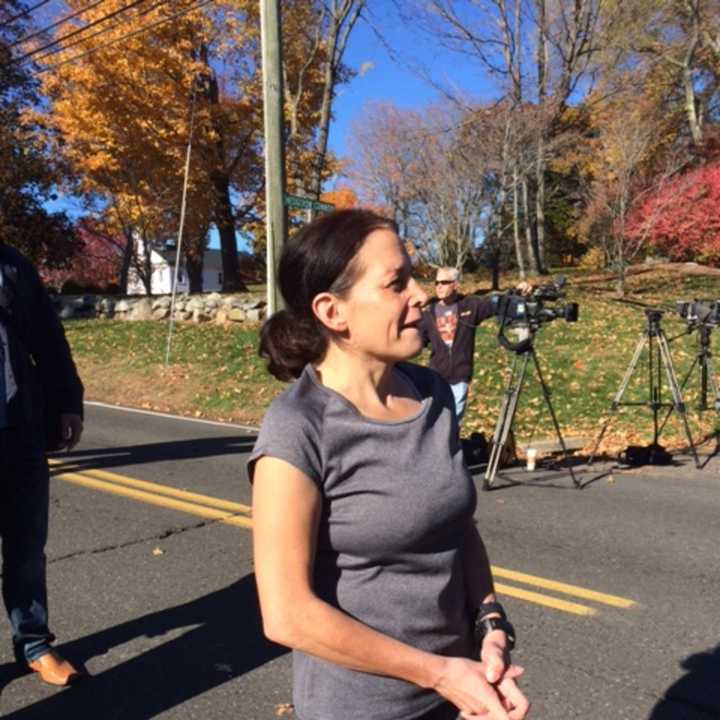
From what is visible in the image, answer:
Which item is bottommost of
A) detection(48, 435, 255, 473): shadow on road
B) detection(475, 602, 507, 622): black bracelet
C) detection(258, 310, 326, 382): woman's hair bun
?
detection(48, 435, 255, 473): shadow on road

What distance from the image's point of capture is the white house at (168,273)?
1929 inches

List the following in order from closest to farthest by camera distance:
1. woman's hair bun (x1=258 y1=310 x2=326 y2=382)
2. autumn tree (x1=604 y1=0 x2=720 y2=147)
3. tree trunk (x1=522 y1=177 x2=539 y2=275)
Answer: woman's hair bun (x1=258 y1=310 x2=326 y2=382) → tree trunk (x1=522 y1=177 x2=539 y2=275) → autumn tree (x1=604 y1=0 x2=720 y2=147)

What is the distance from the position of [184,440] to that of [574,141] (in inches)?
589

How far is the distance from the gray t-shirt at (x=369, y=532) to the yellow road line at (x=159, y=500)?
13.4ft

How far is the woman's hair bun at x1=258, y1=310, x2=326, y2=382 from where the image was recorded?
5.55ft

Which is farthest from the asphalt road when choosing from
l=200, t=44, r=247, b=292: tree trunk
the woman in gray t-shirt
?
l=200, t=44, r=247, b=292: tree trunk

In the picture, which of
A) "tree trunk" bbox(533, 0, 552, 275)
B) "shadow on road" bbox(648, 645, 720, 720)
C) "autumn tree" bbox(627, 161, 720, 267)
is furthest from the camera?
"tree trunk" bbox(533, 0, 552, 275)

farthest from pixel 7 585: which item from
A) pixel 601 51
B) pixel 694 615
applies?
pixel 601 51

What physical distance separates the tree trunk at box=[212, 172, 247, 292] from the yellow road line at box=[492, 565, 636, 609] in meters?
19.8

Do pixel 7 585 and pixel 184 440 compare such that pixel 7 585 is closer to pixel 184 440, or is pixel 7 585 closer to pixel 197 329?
pixel 184 440

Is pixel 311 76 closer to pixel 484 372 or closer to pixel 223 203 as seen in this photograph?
pixel 223 203

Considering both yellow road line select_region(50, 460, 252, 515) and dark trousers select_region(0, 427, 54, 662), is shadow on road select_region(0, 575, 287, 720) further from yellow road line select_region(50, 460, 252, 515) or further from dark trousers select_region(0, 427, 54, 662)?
yellow road line select_region(50, 460, 252, 515)

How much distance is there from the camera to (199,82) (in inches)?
829

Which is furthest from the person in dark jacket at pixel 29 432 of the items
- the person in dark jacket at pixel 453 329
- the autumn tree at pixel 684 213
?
the autumn tree at pixel 684 213
